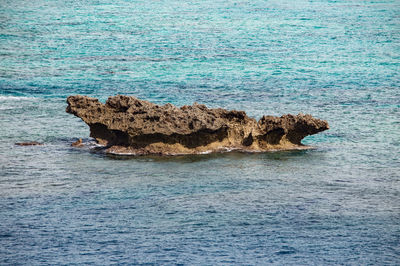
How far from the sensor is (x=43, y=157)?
2203cm

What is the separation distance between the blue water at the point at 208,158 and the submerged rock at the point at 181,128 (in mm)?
714

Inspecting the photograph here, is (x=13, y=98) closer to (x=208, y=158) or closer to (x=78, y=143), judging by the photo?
(x=78, y=143)

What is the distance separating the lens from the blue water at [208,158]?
49.3 ft

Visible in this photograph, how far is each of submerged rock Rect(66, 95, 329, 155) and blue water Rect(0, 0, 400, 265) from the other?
0.71m

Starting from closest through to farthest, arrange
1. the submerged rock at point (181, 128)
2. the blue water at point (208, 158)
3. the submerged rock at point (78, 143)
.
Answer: the blue water at point (208, 158), the submerged rock at point (181, 128), the submerged rock at point (78, 143)

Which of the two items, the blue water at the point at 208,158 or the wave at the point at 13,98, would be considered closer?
the blue water at the point at 208,158

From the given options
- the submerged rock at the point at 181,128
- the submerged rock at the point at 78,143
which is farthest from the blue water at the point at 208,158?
the submerged rock at the point at 181,128

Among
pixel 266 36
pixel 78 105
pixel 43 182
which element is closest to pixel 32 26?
pixel 266 36

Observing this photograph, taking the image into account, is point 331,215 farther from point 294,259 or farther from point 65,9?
point 65,9

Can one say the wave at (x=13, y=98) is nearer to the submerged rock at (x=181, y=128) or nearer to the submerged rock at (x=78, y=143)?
the submerged rock at (x=78, y=143)

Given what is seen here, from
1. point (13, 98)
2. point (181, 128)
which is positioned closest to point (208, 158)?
point (181, 128)

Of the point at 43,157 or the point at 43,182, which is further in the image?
the point at 43,157

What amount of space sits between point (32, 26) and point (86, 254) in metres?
44.5

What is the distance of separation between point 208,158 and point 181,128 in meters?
1.27
